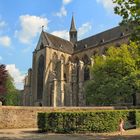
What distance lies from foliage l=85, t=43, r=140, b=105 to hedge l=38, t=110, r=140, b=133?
14.6 metres

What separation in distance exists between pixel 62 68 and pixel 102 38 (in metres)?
11.6

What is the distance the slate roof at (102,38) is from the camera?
56925 mm

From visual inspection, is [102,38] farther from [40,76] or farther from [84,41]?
[40,76]

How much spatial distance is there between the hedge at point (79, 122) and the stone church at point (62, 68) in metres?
32.4

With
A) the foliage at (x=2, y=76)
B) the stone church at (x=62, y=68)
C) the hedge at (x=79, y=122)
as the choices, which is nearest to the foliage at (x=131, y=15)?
the hedge at (x=79, y=122)

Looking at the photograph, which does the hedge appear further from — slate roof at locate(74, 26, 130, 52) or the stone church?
slate roof at locate(74, 26, 130, 52)

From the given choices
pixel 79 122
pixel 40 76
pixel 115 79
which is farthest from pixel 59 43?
pixel 79 122

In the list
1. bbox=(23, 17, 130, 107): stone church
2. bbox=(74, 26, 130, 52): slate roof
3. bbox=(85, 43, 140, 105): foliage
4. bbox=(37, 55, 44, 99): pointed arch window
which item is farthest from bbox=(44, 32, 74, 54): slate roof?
bbox=(85, 43, 140, 105): foliage

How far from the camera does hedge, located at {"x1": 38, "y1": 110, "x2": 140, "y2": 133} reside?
66.8 ft

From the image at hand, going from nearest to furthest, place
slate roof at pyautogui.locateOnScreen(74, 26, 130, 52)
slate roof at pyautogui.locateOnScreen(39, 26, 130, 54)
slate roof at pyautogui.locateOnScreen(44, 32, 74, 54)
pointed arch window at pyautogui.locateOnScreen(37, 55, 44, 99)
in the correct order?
slate roof at pyautogui.locateOnScreen(74, 26, 130, 52) → slate roof at pyautogui.locateOnScreen(39, 26, 130, 54) → pointed arch window at pyautogui.locateOnScreen(37, 55, 44, 99) → slate roof at pyautogui.locateOnScreen(44, 32, 74, 54)

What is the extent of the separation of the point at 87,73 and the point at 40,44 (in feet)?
47.1

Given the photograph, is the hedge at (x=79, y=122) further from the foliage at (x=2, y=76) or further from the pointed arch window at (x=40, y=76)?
the pointed arch window at (x=40, y=76)

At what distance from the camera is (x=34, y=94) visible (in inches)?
2475

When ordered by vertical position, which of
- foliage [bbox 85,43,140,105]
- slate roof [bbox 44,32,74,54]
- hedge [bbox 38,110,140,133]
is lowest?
hedge [bbox 38,110,140,133]
